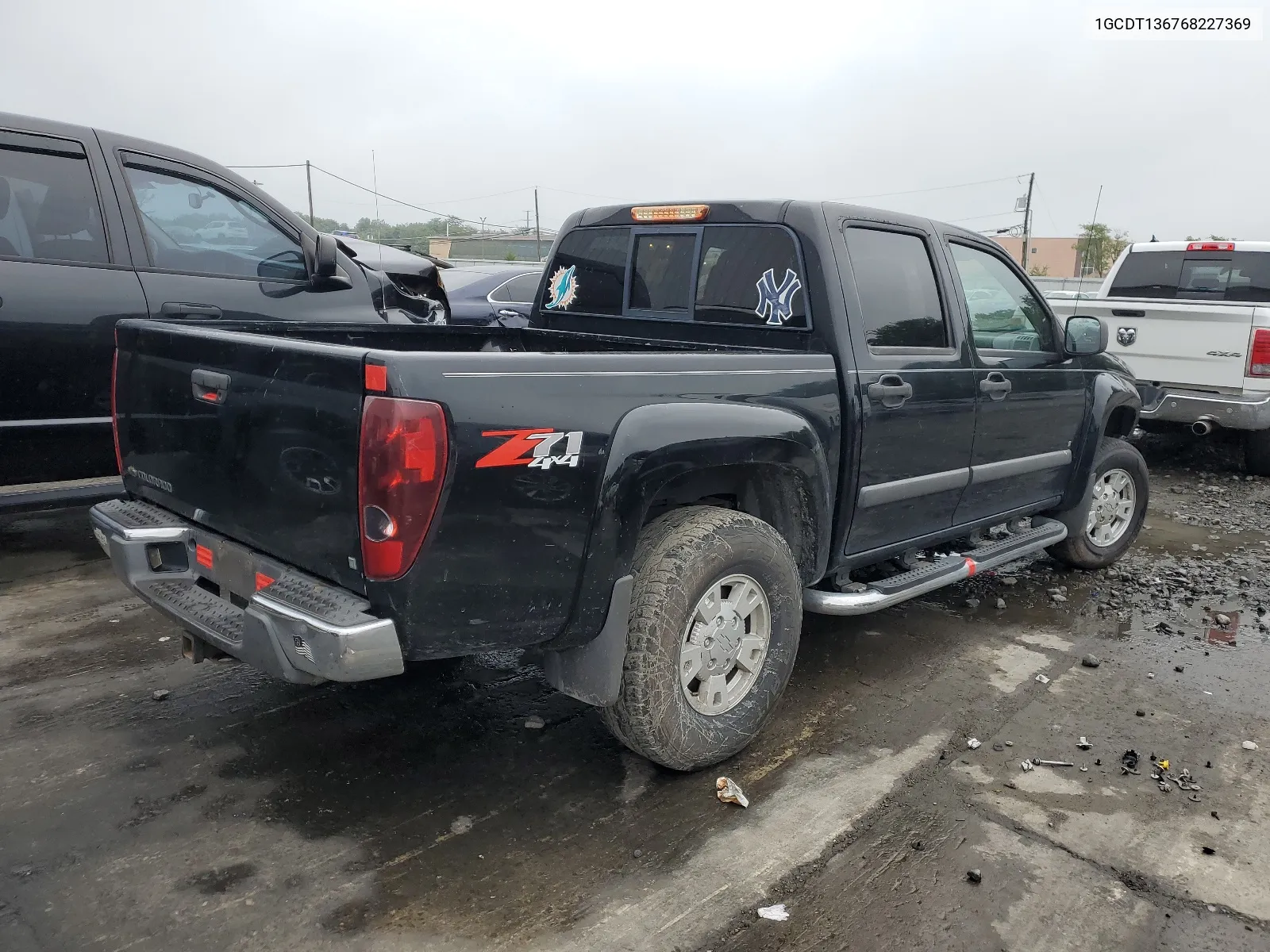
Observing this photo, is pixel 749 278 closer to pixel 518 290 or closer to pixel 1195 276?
pixel 518 290

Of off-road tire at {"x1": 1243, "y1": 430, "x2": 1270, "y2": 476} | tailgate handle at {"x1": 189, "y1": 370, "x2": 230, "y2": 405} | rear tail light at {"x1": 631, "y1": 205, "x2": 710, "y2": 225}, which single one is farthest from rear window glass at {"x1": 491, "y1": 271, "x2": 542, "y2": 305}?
tailgate handle at {"x1": 189, "y1": 370, "x2": 230, "y2": 405}

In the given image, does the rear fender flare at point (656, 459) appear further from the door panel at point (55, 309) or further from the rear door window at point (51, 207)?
the rear door window at point (51, 207)

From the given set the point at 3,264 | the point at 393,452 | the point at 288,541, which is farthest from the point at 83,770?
the point at 3,264

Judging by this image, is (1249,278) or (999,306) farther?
(1249,278)

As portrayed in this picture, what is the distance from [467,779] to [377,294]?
11.1 feet

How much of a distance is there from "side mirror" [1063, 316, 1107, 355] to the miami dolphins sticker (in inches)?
97.3

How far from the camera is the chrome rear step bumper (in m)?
2.35

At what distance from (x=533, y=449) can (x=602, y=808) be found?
1.24m

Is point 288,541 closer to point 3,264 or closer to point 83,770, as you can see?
point 83,770

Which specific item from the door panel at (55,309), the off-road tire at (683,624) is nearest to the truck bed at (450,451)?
the off-road tire at (683,624)

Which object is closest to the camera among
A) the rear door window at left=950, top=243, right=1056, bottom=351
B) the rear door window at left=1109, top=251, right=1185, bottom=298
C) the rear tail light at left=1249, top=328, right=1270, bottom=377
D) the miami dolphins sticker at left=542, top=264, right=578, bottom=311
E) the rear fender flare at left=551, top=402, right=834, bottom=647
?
the rear fender flare at left=551, top=402, right=834, bottom=647

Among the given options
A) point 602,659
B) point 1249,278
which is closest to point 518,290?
Answer: point 1249,278

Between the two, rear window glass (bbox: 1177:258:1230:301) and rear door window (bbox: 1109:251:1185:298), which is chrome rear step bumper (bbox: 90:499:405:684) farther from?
rear door window (bbox: 1109:251:1185:298)

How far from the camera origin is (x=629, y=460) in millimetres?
2711
